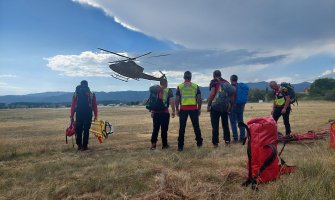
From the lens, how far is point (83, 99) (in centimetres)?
1076

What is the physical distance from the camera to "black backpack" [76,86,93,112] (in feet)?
35.1

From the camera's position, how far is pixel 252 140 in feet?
18.5

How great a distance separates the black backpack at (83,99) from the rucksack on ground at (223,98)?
3.97 m

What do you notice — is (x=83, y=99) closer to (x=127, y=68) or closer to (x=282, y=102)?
(x=282, y=102)

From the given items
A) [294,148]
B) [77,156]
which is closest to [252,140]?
[294,148]

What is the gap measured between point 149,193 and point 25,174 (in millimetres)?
3096

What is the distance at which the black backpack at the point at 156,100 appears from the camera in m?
10.2

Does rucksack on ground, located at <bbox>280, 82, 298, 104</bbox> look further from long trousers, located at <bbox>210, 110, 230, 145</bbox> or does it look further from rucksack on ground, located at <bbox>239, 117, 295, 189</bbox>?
rucksack on ground, located at <bbox>239, 117, 295, 189</bbox>

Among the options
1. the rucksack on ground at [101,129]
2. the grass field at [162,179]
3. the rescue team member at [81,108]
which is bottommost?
the grass field at [162,179]

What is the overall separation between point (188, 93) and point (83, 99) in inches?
135

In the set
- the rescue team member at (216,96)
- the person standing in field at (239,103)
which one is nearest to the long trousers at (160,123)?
the rescue team member at (216,96)

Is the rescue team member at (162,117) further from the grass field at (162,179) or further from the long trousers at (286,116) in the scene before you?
the long trousers at (286,116)

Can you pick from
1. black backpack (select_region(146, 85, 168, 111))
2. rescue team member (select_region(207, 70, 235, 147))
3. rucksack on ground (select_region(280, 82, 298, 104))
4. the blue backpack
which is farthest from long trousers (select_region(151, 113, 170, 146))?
rucksack on ground (select_region(280, 82, 298, 104))

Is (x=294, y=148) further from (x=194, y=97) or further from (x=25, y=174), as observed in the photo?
(x=25, y=174)
